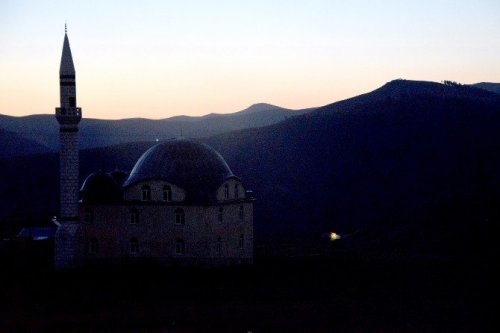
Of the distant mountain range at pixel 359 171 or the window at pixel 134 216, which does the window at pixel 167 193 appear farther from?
the distant mountain range at pixel 359 171

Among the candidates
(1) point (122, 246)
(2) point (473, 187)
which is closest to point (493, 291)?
(1) point (122, 246)

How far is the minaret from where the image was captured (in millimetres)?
49469

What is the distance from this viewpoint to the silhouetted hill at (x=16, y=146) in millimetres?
169163

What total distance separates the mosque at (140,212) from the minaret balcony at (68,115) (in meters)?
0.06

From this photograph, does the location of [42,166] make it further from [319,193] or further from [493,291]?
[493,291]

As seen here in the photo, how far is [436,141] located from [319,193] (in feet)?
62.8

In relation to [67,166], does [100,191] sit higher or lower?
lower

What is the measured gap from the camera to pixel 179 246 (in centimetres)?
5022

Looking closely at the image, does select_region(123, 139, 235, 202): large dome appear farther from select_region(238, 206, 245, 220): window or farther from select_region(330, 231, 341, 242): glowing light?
select_region(330, 231, 341, 242): glowing light

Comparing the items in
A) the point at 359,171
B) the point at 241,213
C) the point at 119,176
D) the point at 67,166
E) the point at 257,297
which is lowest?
the point at 257,297

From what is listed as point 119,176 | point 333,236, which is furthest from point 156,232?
point 333,236

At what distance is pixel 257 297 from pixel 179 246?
11.6 metres

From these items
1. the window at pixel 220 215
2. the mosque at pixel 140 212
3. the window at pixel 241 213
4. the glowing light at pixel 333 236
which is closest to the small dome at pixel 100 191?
the mosque at pixel 140 212

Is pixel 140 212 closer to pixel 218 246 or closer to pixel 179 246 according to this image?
pixel 179 246
